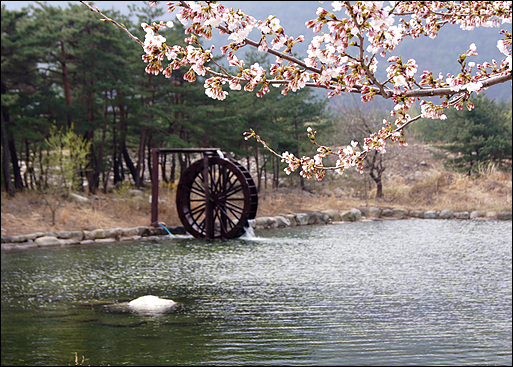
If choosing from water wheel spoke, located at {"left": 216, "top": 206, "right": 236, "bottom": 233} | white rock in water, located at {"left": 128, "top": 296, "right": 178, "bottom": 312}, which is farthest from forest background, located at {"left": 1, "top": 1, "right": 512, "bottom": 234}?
white rock in water, located at {"left": 128, "top": 296, "right": 178, "bottom": 312}

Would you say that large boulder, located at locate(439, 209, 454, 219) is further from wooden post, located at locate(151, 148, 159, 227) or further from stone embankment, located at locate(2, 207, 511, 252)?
wooden post, located at locate(151, 148, 159, 227)

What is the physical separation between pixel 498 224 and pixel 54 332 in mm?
12166

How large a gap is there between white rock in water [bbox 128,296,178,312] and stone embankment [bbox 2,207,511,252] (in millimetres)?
5592

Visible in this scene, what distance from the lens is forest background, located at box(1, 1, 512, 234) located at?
13.4 m

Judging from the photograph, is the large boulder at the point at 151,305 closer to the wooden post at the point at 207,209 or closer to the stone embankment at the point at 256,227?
the stone embankment at the point at 256,227

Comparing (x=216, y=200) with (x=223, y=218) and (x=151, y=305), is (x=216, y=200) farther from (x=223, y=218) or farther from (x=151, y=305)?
(x=151, y=305)

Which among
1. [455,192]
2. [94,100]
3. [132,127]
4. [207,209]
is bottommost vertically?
[207,209]

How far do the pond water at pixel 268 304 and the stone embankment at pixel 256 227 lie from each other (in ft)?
3.04

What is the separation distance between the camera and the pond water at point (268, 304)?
452cm

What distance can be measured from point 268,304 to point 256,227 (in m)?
8.20

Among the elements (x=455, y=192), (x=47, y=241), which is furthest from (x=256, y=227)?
(x=455, y=192)

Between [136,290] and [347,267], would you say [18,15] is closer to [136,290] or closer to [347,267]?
[136,290]

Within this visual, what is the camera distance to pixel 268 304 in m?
6.09

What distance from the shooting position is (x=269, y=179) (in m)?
21.5
